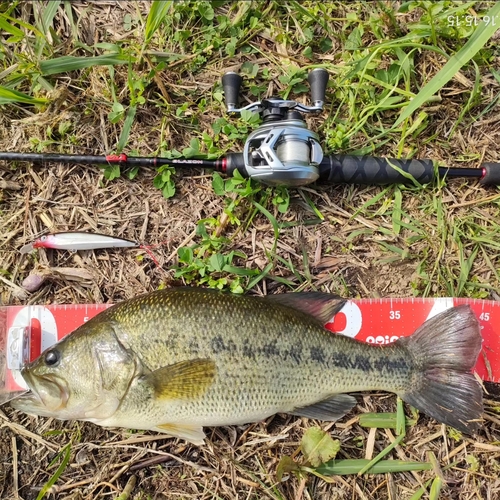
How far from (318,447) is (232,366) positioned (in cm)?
87

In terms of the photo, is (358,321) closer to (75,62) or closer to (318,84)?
(318,84)

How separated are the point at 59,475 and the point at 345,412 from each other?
6.29 ft

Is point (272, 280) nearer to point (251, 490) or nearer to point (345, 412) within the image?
point (345, 412)

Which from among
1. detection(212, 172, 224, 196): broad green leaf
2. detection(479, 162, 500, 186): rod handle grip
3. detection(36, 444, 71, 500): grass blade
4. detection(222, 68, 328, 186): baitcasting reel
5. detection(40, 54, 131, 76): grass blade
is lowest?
detection(36, 444, 71, 500): grass blade

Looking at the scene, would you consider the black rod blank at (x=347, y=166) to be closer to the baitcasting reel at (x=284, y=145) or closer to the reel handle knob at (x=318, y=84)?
the baitcasting reel at (x=284, y=145)

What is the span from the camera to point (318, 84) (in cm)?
320

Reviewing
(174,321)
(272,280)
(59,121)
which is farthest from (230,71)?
(174,321)

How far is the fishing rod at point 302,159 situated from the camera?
3.03 m

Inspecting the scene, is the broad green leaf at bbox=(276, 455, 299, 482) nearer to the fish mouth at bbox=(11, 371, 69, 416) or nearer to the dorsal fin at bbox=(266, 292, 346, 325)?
the dorsal fin at bbox=(266, 292, 346, 325)

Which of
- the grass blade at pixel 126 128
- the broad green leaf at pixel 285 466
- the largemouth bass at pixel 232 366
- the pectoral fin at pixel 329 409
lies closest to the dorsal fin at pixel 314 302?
the largemouth bass at pixel 232 366

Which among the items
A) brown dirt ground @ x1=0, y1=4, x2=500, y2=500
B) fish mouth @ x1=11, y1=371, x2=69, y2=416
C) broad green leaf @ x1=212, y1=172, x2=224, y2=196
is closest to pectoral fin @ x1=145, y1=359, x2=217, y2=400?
fish mouth @ x1=11, y1=371, x2=69, y2=416

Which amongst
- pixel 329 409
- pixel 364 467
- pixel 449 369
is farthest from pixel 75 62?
pixel 364 467

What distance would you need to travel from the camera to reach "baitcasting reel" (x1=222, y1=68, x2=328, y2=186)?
298 cm

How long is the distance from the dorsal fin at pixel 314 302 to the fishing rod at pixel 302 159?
748 millimetres
